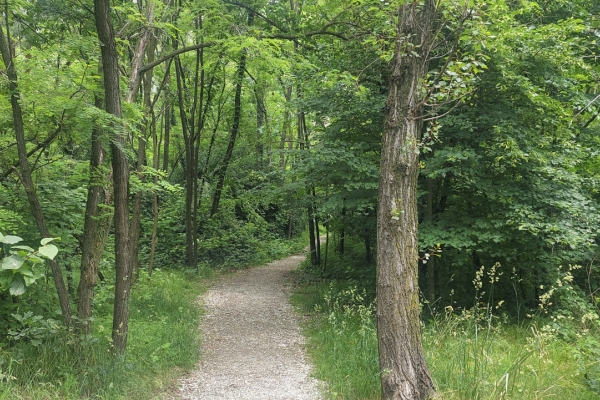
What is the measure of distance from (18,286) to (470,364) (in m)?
4.39

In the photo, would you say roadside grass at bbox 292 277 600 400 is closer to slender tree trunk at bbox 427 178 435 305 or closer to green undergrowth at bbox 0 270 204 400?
slender tree trunk at bbox 427 178 435 305

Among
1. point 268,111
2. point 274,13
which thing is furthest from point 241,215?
point 274,13

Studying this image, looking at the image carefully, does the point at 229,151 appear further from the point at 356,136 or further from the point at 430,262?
the point at 430,262

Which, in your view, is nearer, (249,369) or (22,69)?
(22,69)

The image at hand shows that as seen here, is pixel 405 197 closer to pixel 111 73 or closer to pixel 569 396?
pixel 569 396

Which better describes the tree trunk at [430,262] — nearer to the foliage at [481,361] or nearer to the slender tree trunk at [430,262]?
the slender tree trunk at [430,262]

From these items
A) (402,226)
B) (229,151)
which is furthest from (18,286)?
(229,151)

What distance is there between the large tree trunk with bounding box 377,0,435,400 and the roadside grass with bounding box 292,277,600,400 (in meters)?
0.45

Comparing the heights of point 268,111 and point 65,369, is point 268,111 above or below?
above

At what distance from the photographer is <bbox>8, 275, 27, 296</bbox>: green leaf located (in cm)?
151

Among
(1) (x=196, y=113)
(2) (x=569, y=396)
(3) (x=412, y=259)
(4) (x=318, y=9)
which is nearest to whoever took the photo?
(3) (x=412, y=259)

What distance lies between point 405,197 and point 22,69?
4465 millimetres

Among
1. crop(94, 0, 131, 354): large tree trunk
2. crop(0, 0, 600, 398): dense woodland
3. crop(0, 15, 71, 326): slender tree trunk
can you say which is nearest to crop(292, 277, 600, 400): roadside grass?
crop(0, 0, 600, 398): dense woodland

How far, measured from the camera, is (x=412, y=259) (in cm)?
400
